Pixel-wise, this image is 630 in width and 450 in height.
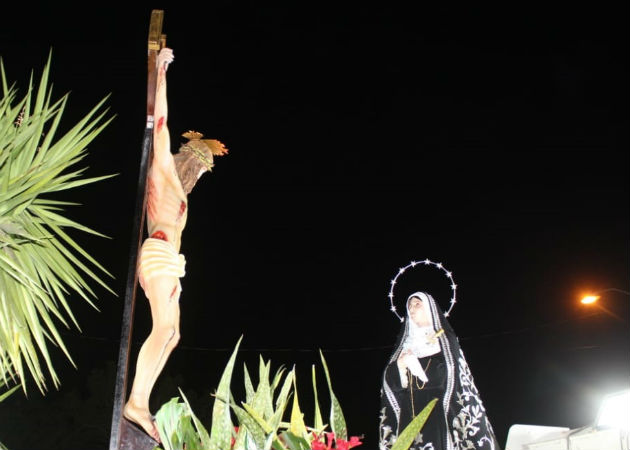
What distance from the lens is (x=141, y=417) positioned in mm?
3473

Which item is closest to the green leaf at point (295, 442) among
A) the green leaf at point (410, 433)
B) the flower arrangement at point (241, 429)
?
the flower arrangement at point (241, 429)

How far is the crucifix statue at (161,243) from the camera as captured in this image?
144 inches

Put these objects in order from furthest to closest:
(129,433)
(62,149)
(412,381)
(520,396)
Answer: (520,396) < (412,381) < (62,149) < (129,433)

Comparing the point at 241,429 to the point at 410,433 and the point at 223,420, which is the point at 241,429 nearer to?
the point at 223,420

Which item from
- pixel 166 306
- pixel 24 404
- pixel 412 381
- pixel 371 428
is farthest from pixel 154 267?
pixel 24 404

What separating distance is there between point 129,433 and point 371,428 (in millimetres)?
10618

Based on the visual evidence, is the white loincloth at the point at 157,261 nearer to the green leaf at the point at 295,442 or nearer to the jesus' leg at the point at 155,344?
the jesus' leg at the point at 155,344

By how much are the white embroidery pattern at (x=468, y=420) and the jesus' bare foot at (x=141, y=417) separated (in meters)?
2.36

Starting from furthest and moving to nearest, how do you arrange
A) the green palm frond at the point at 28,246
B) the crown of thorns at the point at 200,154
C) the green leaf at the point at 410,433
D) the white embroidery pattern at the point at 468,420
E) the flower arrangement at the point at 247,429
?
the white embroidery pattern at the point at 468,420 → the crown of thorns at the point at 200,154 → the green palm frond at the point at 28,246 → the flower arrangement at the point at 247,429 → the green leaf at the point at 410,433

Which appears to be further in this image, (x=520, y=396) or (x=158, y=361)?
(x=520, y=396)

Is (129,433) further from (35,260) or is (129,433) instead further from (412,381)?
(412,381)

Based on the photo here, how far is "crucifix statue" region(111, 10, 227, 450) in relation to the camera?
366 cm

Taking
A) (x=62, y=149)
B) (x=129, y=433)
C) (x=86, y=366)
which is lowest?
(x=129, y=433)

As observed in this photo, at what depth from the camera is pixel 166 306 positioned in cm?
382
